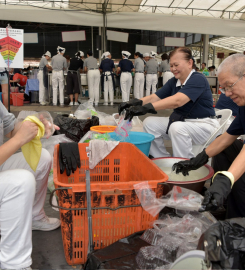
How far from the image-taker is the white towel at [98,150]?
191 cm

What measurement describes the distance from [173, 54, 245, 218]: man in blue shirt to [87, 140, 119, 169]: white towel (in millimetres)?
499

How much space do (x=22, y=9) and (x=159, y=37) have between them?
18040 millimetres

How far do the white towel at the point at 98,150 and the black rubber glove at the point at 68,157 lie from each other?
0.10 m

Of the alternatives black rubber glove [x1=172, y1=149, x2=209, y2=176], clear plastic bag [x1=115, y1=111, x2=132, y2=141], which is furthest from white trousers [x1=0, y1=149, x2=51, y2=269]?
clear plastic bag [x1=115, y1=111, x2=132, y2=141]

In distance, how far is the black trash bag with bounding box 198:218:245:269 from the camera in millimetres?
882

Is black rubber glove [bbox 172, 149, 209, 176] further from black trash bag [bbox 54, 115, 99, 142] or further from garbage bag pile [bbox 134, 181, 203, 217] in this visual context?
black trash bag [bbox 54, 115, 99, 142]

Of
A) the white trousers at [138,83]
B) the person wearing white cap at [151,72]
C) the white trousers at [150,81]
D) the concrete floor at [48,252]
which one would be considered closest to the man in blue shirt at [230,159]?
the concrete floor at [48,252]

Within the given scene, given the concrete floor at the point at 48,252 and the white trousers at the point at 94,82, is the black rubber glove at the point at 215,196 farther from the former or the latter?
the white trousers at the point at 94,82

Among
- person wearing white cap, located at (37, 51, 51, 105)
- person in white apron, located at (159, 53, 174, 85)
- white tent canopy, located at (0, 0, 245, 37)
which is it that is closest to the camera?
white tent canopy, located at (0, 0, 245, 37)

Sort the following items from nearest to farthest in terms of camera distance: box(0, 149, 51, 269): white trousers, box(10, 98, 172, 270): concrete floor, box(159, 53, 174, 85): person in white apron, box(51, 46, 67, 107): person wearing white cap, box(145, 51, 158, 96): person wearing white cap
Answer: box(0, 149, 51, 269): white trousers < box(10, 98, 172, 270): concrete floor < box(51, 46, 67, 107): person wearing white cap < box(145, 51, 158, 96): person wearing white cap < box(159, 53, 174, 85): person in white apron

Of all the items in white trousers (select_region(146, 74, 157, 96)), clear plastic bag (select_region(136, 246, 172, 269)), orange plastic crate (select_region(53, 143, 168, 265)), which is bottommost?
clear plastic bag (select_region(136, 246, 172, 269))

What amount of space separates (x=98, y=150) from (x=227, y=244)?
3.71 feet

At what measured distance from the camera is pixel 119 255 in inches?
55.1

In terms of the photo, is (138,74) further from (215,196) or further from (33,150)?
(215,196)
